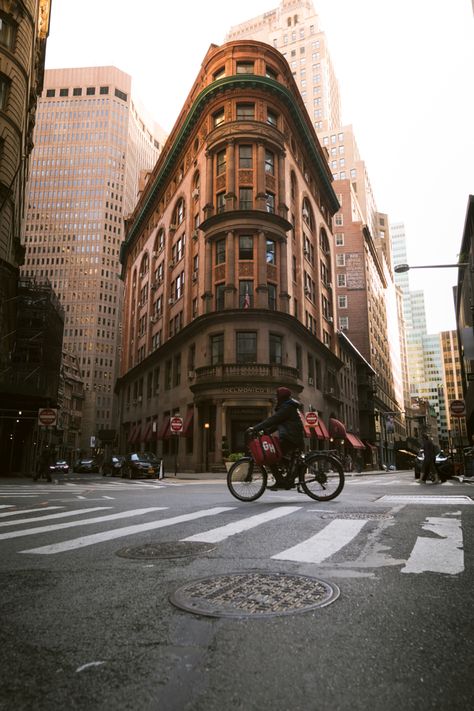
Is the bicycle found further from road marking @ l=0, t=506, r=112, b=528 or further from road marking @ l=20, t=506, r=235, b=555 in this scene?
road marking @ l=0, t=506, r=112, b=528

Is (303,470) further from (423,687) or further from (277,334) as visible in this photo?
(277,334)

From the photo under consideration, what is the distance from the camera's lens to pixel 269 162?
3794cm

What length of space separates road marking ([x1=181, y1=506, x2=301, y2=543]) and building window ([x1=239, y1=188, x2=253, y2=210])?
31.6 metres

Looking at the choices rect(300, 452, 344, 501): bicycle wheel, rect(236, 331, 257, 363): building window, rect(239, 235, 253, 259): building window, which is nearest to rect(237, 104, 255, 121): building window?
rect(239, 235, 253, 259): building window

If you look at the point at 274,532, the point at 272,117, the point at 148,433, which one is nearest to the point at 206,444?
the point at 148,433

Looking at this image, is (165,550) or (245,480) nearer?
(165,550)

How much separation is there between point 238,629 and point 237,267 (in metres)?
33.7

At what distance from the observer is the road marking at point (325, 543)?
4.22 metres

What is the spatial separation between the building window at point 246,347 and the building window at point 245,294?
6.45ft

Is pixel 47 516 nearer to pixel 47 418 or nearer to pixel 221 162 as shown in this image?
pixel 47 418

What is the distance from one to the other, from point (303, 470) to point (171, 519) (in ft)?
8.93

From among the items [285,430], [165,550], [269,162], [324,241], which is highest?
[269,162]

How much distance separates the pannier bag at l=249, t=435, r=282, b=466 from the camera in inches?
336

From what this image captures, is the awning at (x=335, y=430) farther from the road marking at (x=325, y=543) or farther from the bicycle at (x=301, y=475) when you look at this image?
the road marking at (x=325, y=543)
